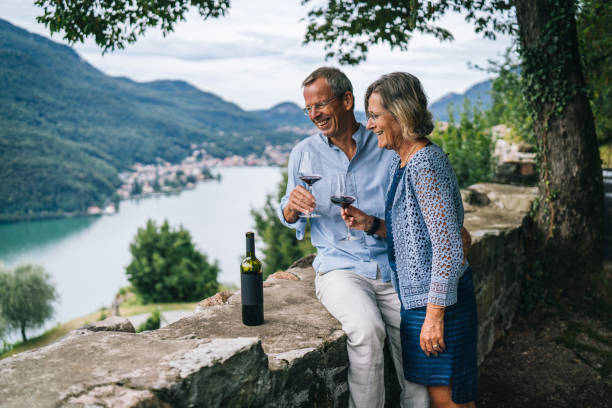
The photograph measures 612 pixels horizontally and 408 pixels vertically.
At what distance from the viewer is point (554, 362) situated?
140 inches

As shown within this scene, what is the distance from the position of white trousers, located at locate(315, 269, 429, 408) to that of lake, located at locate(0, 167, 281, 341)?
35.2m

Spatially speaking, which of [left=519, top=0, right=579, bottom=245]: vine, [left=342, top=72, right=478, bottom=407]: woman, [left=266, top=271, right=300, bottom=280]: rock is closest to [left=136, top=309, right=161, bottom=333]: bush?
[left=519, top=0, right=579, bottom=245]: vine

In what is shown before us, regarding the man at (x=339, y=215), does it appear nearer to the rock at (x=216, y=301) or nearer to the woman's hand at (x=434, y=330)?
the woman's hand at (x=434, y=330)

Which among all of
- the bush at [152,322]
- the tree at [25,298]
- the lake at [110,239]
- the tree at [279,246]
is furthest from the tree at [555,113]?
the lake at [110,239]

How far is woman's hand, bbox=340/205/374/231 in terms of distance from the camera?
2.14 metres

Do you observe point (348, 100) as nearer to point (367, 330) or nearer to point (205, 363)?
point (367, 330)

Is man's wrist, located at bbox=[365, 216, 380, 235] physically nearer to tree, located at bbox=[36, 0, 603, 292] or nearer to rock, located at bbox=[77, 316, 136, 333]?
rock, located at bbox=[77, 316, 136, 333]

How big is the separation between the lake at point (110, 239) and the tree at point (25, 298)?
0.82 metres

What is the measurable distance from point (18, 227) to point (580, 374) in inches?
2317

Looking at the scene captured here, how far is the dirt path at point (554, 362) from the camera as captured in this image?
A: 3.15 m

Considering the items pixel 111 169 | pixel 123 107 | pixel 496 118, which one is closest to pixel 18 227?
pixel 111 169

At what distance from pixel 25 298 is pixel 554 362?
3500 centimetres

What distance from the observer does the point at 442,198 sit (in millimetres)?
1722

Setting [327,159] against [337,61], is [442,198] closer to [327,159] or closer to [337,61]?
[327,159]
